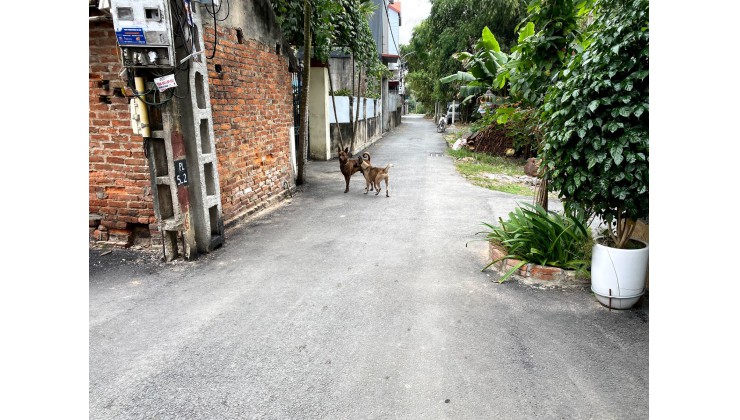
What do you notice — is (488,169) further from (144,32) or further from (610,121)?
(144,32)

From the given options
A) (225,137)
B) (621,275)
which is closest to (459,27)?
(225,137)

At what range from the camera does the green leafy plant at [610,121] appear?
3.90 meters

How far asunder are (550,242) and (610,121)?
5.29ft

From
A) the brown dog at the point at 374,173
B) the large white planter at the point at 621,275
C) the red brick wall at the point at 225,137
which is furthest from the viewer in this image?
the brown dog at the point at 374,173

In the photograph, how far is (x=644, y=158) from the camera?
3891 mm

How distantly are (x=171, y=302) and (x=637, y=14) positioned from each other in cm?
474

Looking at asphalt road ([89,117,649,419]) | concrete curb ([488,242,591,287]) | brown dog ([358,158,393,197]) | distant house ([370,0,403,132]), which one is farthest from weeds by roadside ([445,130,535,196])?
distant house ([370,0,403,132])

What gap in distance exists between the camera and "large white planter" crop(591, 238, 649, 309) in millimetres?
4273

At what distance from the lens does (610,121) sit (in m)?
4.09

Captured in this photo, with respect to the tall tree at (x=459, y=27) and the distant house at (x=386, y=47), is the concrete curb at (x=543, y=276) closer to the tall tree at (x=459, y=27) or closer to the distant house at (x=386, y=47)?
the distant house at (x=386, y=47)

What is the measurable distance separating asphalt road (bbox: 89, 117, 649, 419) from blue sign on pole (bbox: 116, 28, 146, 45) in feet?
8.01

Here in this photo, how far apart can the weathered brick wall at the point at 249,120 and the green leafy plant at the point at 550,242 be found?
403cm

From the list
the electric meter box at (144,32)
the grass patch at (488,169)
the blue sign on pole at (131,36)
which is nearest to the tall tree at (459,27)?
the grass patch at (488,169)

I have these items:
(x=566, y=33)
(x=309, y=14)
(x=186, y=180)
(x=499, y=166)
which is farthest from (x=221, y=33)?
(x=499, y=166)
